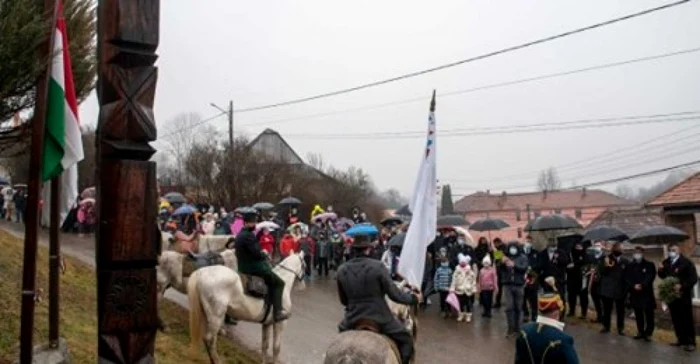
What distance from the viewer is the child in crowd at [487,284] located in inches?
599

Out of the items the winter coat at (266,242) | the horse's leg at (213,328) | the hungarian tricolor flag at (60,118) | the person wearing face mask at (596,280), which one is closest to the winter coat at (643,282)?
the person wearing face mask at (596,280)

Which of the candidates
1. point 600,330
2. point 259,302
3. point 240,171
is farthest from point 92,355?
point 240,171

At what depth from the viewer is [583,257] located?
15.1m

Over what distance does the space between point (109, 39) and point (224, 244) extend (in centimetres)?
1293

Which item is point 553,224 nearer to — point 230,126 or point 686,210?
point 686,210

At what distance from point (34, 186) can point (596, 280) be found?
12.8 m

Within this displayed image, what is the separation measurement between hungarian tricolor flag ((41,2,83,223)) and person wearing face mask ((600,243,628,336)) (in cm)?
1205

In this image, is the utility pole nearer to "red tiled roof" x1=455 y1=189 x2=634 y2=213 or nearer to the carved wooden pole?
the carved wooden pole

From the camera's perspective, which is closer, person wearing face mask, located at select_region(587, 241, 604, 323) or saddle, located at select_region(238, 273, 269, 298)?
saddle, located at select_region(238, 273, 269, 298)

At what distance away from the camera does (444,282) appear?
1552 cm

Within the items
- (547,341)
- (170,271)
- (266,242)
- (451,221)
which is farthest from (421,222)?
(451,221)

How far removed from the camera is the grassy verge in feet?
23.7

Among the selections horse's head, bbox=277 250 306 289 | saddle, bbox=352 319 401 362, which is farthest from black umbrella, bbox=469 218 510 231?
saddle, bbox=352 319 401 362

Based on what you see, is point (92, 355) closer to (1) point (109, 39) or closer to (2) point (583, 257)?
(1) point (109, 39)
